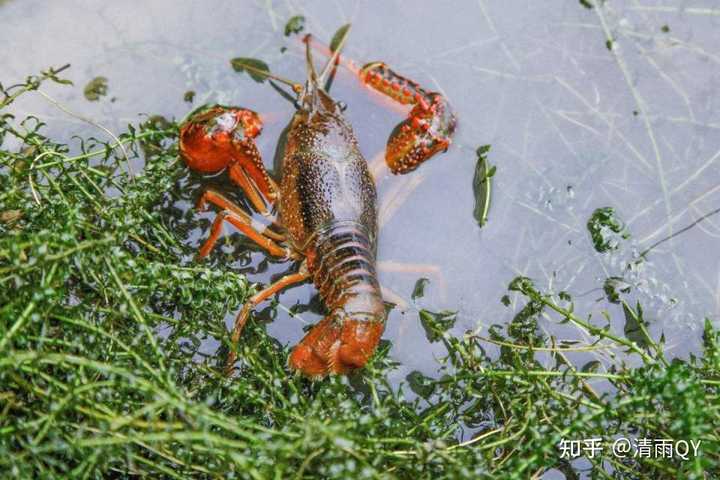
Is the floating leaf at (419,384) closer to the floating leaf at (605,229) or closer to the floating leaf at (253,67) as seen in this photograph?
the floating leaf at (605,229)

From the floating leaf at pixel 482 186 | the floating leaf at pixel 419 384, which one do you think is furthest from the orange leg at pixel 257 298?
the floating leaf at pixel 482 186

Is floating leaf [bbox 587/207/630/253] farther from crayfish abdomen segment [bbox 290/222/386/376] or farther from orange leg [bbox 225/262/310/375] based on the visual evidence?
orange leg [bbox 225/262/310/375]

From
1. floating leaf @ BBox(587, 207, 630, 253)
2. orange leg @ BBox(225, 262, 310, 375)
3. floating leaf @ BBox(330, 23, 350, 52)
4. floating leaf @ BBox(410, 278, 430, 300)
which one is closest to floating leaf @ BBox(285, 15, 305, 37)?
floating leaf @ BBox(330, 23, 350, 52)

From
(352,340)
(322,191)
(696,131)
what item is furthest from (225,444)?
(696,131)

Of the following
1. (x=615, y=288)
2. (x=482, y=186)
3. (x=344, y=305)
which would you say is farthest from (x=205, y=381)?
(x=615, y=288)

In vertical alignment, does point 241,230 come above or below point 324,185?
below

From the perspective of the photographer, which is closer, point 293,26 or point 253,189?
point 253,189

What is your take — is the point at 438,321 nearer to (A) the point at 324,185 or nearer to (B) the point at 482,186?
(B) the point at 482,186

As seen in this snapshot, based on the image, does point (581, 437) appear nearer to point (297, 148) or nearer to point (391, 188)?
point (391, 188)
